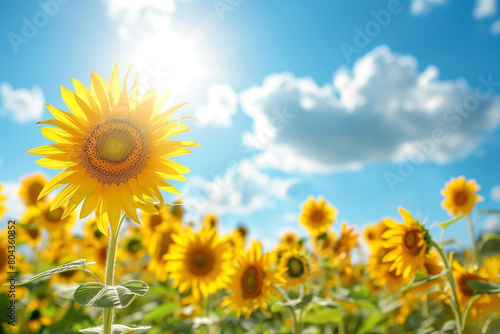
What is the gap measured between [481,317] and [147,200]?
3113 millimetres

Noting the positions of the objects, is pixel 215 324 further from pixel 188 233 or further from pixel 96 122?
pixel 96 122

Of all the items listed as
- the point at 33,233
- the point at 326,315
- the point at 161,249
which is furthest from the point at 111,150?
the point at 33,233

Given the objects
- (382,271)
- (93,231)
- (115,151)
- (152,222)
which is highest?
(152,222)

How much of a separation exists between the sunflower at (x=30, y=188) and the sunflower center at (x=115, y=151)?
5.53m

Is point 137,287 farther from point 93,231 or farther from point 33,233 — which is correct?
point 33,233

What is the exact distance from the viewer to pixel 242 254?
392 cm

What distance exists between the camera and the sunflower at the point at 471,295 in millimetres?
3238

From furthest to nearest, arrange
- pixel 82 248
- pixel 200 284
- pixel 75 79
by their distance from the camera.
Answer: pixel 82 248, pixel 200 284, pixel 75 79

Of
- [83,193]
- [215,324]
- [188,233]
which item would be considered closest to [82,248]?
[188,233]

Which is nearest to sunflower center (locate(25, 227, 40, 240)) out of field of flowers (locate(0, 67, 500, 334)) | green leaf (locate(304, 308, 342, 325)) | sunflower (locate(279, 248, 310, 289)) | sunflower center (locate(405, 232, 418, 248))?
field of flowers (locate(0, 67, 500, 334))

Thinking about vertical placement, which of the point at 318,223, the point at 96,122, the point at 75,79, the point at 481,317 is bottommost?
the point at 481,317

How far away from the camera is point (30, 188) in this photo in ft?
23.5

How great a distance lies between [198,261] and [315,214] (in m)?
3.15

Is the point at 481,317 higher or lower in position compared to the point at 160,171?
lower
